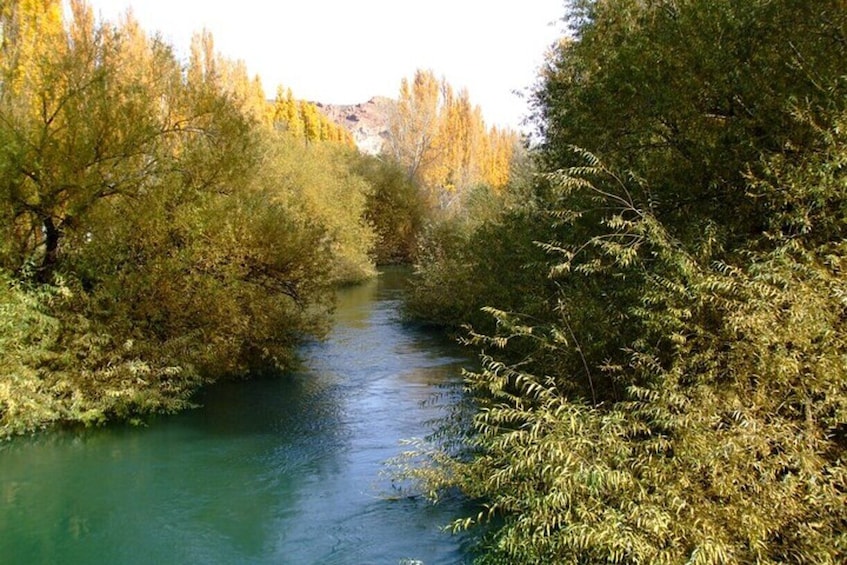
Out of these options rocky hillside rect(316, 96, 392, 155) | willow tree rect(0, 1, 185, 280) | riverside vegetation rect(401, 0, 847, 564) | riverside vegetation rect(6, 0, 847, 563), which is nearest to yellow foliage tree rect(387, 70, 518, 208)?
riverside vegetation rect(6, 0, 847, 563)

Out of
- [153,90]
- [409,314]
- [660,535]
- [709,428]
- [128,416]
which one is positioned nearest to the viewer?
[660,535]

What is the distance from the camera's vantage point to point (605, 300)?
792 centimetres

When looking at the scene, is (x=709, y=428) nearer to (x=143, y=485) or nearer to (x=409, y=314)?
(x=143, y=485)

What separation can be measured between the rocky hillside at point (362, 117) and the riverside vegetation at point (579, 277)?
4092 inches

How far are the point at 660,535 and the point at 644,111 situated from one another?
19.3 ft

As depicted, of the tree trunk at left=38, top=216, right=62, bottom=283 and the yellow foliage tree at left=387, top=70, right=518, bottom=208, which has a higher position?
the yellow foliage tree at left=387, top=70, right=518, bottom=208

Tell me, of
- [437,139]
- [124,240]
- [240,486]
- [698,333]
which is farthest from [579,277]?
[437,139]

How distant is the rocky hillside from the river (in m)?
108

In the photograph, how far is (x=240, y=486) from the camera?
985 cm

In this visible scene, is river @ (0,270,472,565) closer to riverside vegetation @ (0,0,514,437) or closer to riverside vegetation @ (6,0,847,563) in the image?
riverside vegetation @ (6,0,847,563)

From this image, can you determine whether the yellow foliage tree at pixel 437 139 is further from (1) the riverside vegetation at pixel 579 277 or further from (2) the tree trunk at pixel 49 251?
(2) the tree trunk at pixel 49 251

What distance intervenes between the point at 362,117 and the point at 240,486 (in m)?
123

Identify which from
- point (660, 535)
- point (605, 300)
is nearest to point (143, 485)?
point (605, 300)

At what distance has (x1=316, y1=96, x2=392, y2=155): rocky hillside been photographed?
12094 cm
